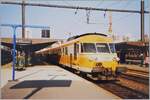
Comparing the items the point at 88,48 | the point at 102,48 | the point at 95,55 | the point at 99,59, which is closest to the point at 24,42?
the point at 88,48

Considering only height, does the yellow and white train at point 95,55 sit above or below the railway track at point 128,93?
above

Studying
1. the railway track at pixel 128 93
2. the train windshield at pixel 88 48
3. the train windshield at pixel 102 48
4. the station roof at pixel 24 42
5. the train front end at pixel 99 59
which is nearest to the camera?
the railway track at pixel 128 93

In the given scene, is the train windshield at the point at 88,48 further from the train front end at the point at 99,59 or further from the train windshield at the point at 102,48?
the train windshield at the point at 102,48

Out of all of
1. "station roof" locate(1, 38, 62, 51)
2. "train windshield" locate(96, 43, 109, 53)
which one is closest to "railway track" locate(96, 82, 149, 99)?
"train windshield" locate(96, 43, 109, 53)

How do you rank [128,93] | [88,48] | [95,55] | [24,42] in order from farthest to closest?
[24,42], [88,48], [95,55], [128,93]

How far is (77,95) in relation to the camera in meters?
11.4

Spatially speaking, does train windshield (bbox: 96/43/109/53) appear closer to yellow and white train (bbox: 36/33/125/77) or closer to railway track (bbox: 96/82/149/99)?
yellow and white train (bbox: 36/33/125/77)

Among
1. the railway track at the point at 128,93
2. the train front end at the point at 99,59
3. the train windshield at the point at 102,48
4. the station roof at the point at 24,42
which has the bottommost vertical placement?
the railway track at the point at 128,93

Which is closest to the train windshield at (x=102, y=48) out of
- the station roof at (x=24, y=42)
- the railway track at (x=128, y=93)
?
the railway track at (x=128, y=93)

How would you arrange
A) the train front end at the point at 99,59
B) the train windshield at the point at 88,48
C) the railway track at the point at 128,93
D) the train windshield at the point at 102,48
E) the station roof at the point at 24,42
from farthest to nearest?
the station roof at the point at 24,42 < the train windshield at the point at 102,48 < the train windshield at the point at 88,48 < the train front end at the point at 99,59 < the railway track at the point at 128,93

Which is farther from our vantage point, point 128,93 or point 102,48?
point 102,48

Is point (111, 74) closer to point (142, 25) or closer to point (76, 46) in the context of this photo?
point (76, 46)

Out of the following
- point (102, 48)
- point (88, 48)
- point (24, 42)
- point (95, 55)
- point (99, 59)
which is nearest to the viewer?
point (99, 59)

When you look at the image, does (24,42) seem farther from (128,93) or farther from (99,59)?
(128,93)
